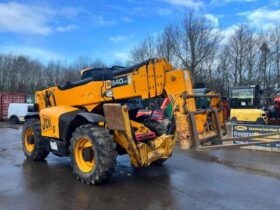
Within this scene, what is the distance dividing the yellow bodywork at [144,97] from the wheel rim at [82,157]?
0.24 ft

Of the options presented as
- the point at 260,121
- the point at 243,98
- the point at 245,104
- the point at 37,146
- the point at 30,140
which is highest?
the point at 243,98

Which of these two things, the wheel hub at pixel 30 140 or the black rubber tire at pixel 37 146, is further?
the wheel hub at pixel 30 140

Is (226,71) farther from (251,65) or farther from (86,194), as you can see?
(86,194)

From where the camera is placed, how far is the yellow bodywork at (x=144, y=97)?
251 inches

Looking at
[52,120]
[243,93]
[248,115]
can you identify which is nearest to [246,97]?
[243,93]

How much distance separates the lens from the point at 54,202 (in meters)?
6.12

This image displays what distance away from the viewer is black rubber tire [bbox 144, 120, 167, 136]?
870cm

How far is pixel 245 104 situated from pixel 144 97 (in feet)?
61.7

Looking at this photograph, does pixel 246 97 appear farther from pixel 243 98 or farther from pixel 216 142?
pixel 216 142

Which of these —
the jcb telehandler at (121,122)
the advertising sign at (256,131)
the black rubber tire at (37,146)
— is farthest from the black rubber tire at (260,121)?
the black rubber tire at (37,146)

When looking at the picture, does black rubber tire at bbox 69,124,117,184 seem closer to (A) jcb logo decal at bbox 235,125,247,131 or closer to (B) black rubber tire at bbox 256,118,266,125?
(A) jcb logo decal at bbox 235,125,247,131

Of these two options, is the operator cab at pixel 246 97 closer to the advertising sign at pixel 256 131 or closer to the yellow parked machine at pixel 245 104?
the yellow parked machine at pixel 245 104

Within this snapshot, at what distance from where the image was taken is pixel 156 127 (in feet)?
29.0

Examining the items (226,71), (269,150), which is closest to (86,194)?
(269,150)
